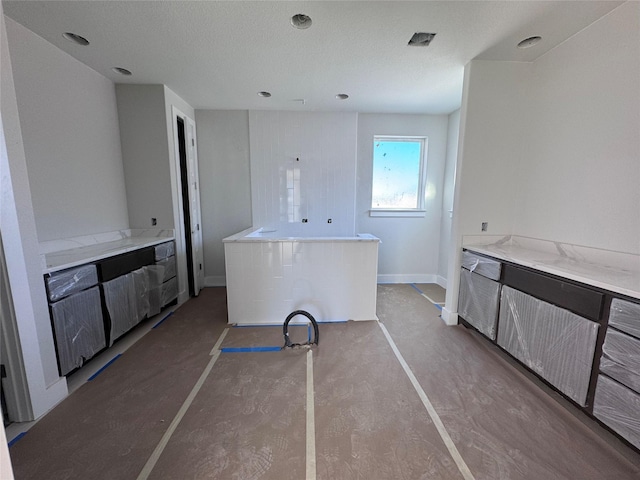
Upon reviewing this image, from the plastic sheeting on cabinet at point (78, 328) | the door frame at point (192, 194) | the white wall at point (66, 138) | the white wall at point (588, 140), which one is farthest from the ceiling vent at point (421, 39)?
the plastic sheeting on cabinet at point (78, 328)

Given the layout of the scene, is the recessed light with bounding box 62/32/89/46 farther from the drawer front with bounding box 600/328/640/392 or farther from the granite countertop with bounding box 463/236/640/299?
the drawer front with bounding box 600/328/640/392

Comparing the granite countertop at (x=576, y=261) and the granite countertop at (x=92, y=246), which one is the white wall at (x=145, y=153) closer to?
the granite countertop at (x=92, y=246)

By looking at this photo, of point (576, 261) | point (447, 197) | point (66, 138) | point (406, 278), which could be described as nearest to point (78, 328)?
point (66, 138)

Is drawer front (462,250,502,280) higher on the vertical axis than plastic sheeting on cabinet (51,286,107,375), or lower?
higher

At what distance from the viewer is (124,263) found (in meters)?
2.47

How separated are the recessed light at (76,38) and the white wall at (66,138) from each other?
25cm

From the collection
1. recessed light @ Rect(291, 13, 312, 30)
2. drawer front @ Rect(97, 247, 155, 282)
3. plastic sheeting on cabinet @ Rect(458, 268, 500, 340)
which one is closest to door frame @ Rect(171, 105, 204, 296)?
drawer front @ Rect(97, 247, 155, 282)

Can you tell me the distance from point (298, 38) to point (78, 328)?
2962 mm

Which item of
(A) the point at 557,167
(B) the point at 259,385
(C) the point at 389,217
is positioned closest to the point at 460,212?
(A) the point at 557,167

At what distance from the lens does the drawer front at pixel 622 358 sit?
136 cm

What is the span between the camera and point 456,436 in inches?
60.8

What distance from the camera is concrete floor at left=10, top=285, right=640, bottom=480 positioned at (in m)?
1.37

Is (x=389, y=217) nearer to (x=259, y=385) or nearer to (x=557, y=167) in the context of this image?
(x=557, y=167)

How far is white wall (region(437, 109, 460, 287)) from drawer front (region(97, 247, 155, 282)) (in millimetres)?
4073
